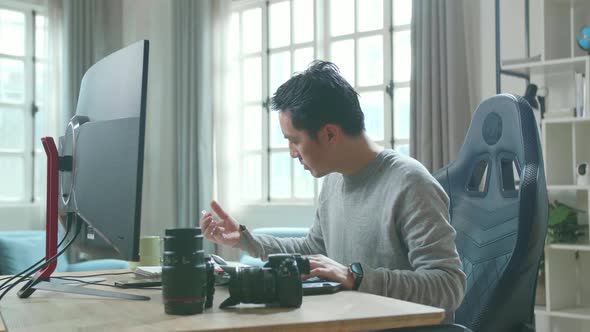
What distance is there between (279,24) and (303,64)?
0.39 m

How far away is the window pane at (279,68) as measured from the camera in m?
5.34

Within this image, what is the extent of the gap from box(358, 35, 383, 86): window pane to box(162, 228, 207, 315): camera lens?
146 inches

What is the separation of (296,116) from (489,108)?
1.58 ft

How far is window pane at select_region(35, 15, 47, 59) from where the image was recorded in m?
5.82

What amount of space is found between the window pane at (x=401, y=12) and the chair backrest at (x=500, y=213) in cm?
279

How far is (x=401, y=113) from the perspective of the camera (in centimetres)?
457

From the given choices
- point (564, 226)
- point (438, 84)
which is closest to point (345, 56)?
point (438, 84)

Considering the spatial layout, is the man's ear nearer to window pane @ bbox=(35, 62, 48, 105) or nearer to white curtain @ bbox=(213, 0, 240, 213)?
white curtain @ bbox=(213, 0, 240, 213)

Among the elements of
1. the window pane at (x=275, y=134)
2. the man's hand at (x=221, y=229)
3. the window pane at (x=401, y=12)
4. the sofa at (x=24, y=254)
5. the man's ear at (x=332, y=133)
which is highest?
the window pane at (x=401, y=12)

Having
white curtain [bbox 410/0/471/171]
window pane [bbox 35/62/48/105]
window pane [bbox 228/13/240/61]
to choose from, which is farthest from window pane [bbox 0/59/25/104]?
white curtain [bbox 410/0/471/171]

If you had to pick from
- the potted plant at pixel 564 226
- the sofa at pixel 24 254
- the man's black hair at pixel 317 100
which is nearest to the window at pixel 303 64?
the sofa at pixel 24 254

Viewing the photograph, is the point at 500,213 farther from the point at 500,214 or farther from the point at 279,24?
the point at 279,24

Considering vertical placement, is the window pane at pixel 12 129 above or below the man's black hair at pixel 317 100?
above

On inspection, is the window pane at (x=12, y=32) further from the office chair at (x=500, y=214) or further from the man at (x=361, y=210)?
the office chair at (x=500, y=214)
